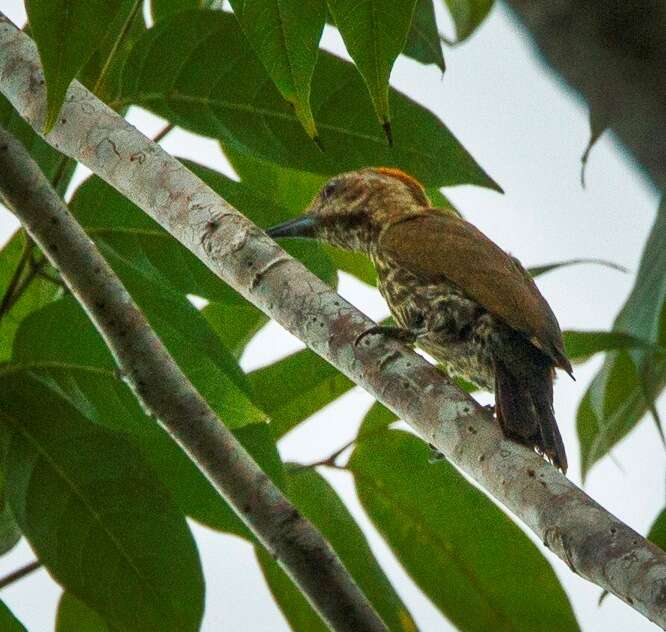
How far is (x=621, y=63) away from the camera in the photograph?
150cm

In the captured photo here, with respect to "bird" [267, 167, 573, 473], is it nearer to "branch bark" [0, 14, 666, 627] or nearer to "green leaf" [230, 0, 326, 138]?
"branch bark" [0, 14, 666, 627]

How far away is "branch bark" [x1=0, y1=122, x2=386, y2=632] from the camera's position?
233 centimetres

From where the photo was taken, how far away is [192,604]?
261 centimetres

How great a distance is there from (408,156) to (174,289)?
23.0 inches

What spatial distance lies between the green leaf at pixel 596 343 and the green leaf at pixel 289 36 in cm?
100

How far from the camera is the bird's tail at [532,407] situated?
8.20ft

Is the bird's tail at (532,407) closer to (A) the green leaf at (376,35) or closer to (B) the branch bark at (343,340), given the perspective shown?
(B) the branch bark at (343,340)

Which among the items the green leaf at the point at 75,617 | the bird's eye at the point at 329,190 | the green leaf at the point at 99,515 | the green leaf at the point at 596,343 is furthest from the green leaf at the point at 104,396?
the bird's eye at the point at 329,190

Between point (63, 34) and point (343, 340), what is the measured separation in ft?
2.12

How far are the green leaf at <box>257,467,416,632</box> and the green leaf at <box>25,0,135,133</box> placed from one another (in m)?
1.35

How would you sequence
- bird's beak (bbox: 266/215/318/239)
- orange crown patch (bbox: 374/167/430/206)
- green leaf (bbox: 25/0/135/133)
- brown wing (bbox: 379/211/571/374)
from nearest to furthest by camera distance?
1. green leaf (bbox: 25/0/135/133)
2. brown wing (bbox: 379/211/571/374)
3. bird's beak (bbox: 266/215/318/239)
4. orange crown patch (bbox: 374/167/430/206)

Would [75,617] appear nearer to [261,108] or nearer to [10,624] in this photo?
[10,624]

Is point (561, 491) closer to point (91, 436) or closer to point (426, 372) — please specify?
point (426, 372)

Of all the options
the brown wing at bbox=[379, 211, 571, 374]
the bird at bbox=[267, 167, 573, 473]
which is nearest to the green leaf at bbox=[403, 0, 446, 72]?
the bird at bbox=[267, 167, 573, 473]
